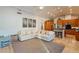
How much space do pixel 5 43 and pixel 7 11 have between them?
744mm

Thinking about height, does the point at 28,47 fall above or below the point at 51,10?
below

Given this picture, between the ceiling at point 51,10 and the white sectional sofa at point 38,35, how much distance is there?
441 mm

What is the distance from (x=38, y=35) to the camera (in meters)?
2.75

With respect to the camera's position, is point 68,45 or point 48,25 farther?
point 48,25

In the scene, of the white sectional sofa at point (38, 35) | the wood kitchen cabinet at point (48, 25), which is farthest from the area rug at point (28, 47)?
the wood kitchen cabinet at point (48, 25)

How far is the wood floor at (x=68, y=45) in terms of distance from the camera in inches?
98.7

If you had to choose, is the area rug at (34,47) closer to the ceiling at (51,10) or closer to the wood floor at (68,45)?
the wood floor at (68,45)

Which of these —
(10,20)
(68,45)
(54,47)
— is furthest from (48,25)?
(10,20)

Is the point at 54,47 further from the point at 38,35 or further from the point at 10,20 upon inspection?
the point at 10,20

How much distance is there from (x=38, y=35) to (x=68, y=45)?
782mm

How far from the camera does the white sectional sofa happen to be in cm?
265

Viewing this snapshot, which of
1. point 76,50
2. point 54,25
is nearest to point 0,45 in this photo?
point 54,25

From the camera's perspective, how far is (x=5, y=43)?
8.16ft
